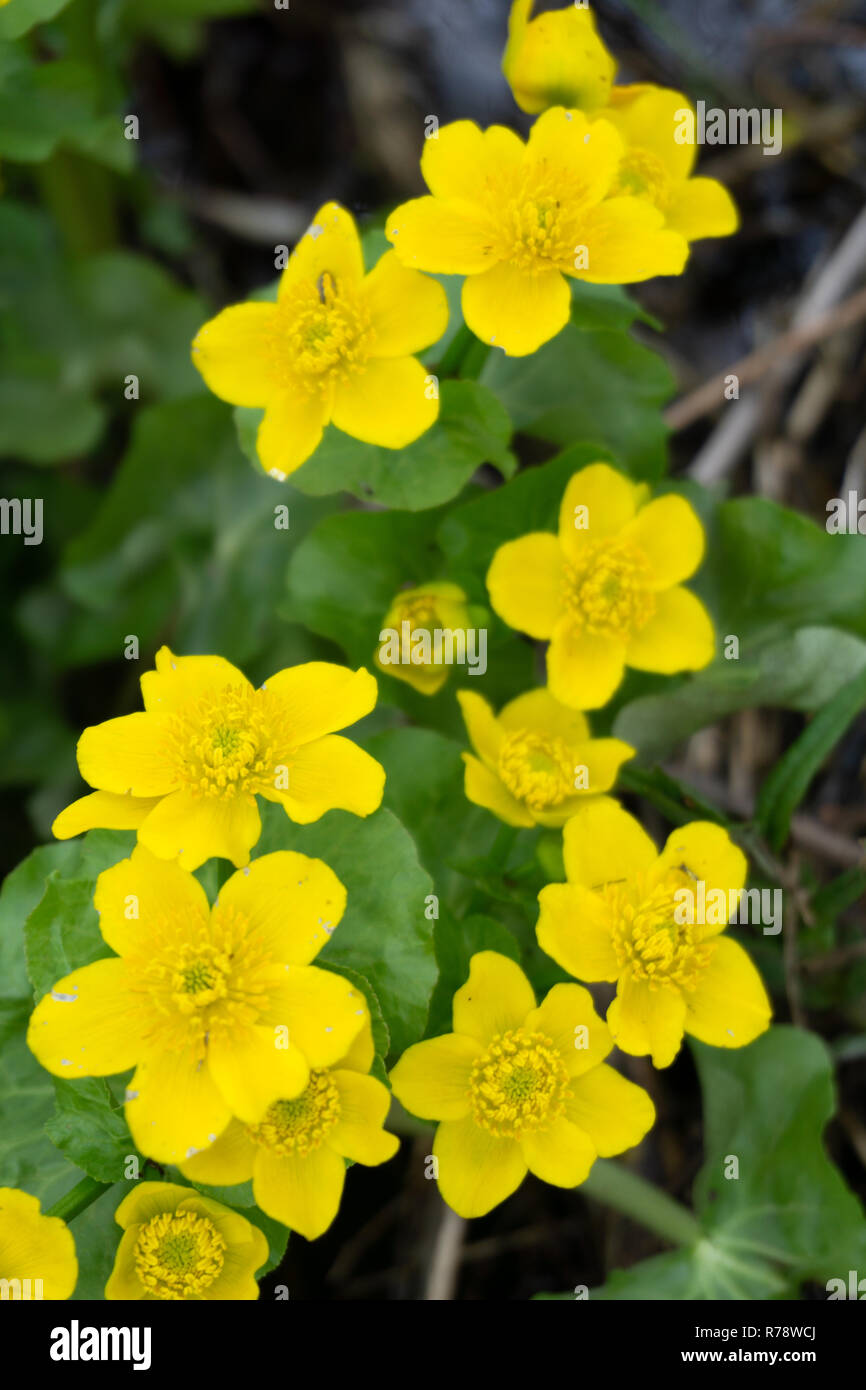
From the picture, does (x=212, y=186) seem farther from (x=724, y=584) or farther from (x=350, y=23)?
(x=724, y=584)

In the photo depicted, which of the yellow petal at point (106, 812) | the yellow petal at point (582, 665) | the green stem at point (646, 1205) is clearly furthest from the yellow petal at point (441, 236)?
the green stem at point (646, 1205)

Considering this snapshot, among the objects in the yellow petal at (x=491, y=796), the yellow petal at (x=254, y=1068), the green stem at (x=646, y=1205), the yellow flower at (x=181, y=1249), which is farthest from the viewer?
the green stem at (x=646, y=1205)

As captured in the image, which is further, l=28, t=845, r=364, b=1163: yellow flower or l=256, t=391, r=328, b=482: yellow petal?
l=256, t=391, r=328, b=482: yellow petal

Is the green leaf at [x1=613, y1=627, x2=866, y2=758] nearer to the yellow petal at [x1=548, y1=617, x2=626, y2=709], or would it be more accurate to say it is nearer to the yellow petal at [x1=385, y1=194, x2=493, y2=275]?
the yellow petal at [x1=548, y1=617, x2=626, y2=709]

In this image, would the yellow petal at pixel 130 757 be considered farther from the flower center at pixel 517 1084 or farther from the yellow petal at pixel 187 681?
the flower center at pixel 517 1084

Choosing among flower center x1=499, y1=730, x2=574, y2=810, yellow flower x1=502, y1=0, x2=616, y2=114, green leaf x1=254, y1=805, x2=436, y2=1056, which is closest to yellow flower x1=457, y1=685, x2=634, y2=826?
flower center x1=499, y1=730, x2=574, y2=810

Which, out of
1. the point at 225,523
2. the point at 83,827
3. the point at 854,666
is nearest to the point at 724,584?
the point at 854,666
